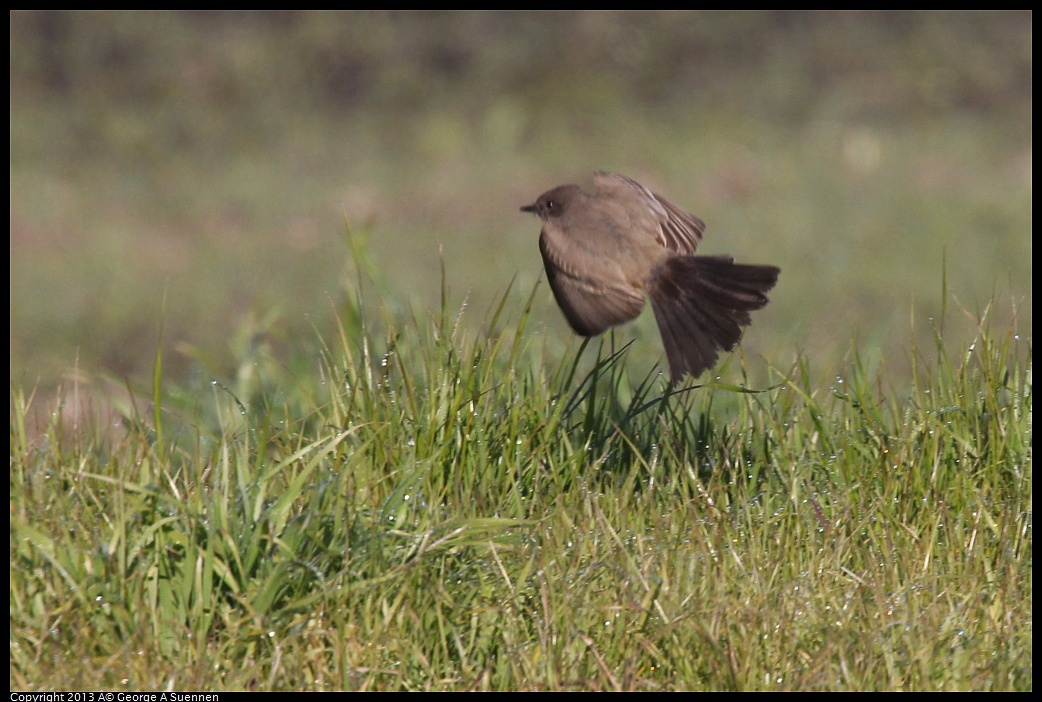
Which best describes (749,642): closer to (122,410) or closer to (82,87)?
(122,410)

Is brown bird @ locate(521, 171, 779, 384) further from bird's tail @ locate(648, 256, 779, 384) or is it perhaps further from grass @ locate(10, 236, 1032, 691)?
grass @ locate(10, 236, 1032, 691)

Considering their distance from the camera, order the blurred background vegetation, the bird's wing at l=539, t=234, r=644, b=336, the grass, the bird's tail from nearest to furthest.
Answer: the grass → the bird's tail → the bird's wing at l=539, t=234, r=644, b=336 → the blurred background vegetation

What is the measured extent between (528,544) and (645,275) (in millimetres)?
1289

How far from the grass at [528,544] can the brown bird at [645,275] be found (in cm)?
20

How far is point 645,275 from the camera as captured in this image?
4305 mm

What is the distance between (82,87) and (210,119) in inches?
52.0

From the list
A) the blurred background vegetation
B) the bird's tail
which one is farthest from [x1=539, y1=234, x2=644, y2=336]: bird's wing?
the blurred background vegetation

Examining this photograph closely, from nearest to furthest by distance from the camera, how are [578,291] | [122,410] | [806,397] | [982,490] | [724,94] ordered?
[982,490], [806,397], [578,291], [122,410], [724,94]

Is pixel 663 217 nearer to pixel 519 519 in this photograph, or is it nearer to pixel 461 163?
pixel 519 519

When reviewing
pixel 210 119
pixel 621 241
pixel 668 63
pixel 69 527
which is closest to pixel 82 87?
pixel 210 119

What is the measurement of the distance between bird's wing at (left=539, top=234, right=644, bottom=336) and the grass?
0.16m

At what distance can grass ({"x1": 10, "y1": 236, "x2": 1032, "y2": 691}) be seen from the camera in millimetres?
2930

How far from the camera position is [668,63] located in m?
13.6

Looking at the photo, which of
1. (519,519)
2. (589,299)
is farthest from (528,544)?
(589,299)
